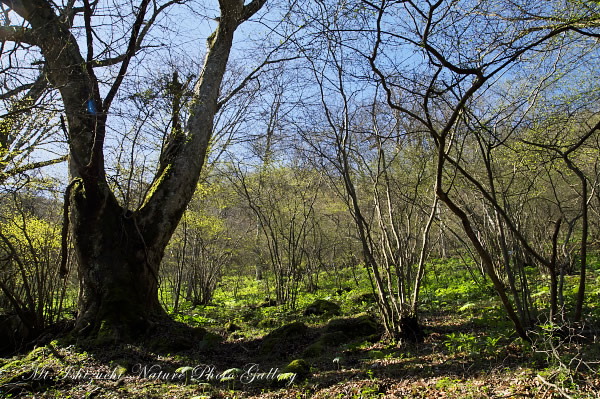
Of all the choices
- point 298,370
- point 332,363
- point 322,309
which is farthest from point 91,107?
point 322,309

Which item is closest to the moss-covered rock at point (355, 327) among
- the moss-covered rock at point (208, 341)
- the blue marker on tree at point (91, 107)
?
the moss-covered rock at point (208, 341)

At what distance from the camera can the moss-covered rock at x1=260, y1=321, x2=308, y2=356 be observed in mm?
4221

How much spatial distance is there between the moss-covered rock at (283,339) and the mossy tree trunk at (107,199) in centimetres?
159

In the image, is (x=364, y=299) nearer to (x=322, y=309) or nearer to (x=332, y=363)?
(x=322, y=309)

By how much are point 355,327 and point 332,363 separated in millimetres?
1076

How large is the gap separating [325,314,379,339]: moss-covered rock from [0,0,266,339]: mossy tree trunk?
242cm

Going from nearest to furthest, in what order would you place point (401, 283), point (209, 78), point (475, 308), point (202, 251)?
1. point (401, 283)
2. point (475, 308)
3. point (209, 78)
4. point (202, 251)

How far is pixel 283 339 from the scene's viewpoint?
14.7ft

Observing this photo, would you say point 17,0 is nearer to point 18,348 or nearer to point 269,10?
point 269,10

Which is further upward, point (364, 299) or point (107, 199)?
point (107, 199)

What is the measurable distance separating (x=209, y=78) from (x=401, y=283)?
4.41 m

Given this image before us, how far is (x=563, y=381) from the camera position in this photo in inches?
82.0

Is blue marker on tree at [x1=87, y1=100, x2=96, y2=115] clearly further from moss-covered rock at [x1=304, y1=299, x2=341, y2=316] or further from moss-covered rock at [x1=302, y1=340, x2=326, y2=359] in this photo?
moss-covered rock at [x1=304, y1=299, x2=341, y2=316]

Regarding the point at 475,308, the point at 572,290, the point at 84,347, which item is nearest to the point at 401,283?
the point at 475,308
